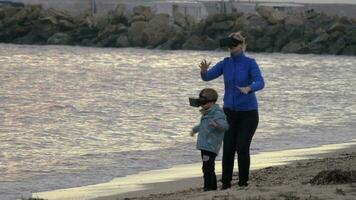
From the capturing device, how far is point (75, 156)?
12.1 meters

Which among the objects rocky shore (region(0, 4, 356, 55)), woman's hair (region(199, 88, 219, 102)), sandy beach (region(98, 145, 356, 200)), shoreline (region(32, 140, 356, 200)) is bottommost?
rocky shore (region(0, 4, 356, 55))

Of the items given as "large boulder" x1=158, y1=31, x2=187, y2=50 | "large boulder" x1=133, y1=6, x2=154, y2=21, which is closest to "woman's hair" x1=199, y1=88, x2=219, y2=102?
"large boulder" x1=158, y1=31, x2=187, y2=50

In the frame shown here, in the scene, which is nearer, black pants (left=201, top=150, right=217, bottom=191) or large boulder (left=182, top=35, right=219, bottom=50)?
black pants (left=201, top=150, right=217, bottom=191)

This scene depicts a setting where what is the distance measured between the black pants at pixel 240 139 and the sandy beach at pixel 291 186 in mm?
154

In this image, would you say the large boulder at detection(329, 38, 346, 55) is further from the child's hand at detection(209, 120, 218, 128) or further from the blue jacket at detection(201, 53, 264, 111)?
the child's hand at detection(209, 120, 218, 128)

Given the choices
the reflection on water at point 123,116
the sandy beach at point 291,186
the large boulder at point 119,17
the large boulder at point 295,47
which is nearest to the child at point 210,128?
the sandy beach at point 291,186

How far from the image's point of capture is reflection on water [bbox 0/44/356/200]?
11320mm

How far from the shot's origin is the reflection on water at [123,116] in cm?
1132

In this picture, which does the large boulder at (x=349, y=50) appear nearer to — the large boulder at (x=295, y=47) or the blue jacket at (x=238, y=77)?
the large boulder at (x=295, y=47)

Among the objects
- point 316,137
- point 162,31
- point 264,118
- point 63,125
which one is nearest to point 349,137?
point 316,137

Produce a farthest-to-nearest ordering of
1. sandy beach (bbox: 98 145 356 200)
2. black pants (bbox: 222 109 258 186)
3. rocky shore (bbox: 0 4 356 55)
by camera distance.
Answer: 1. rocky shore (bbox: 0 4 356 55)
2. black pants (bbox: 222 109 258 186)
3. sandy beach (bbox: 98 145 356 200)

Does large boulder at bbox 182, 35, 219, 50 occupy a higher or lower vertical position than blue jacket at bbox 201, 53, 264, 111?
lower

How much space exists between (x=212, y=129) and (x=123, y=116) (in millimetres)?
11716

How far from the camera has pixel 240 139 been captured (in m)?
7.75
